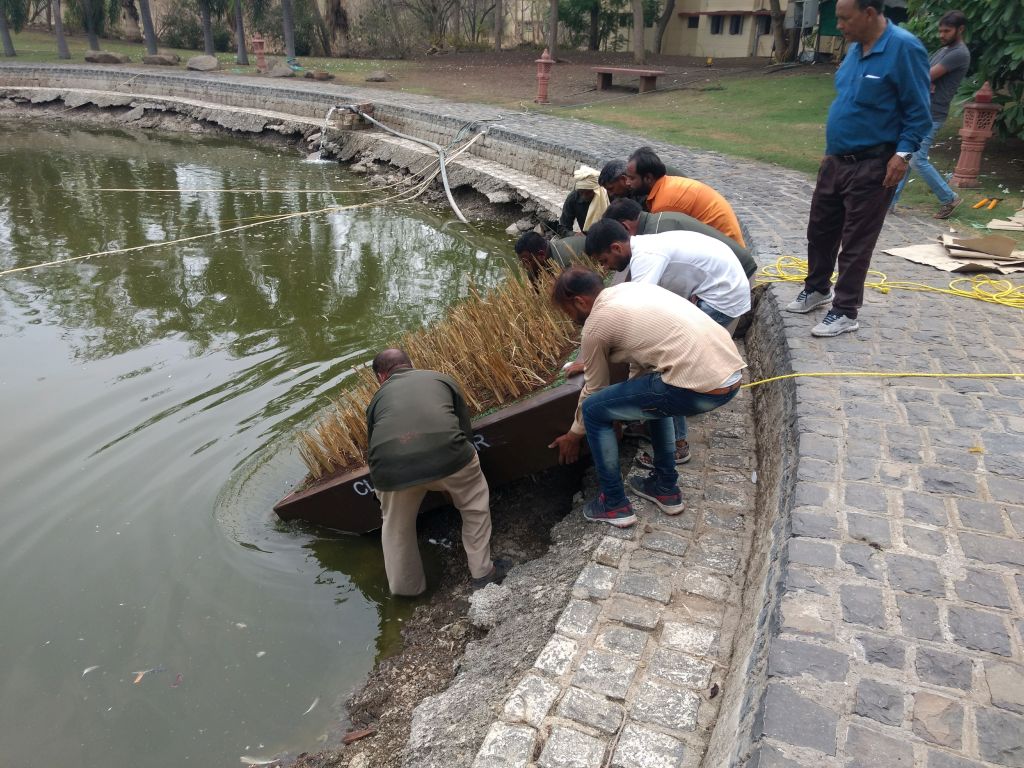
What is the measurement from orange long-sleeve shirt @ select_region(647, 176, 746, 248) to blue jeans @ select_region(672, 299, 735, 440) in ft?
3.73

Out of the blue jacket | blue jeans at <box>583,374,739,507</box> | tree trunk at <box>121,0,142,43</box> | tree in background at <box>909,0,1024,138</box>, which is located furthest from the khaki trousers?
tree trunk at <box>121,0,142,43</box>

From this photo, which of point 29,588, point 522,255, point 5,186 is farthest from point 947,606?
point 5,186

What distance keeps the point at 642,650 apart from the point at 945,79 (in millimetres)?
6513

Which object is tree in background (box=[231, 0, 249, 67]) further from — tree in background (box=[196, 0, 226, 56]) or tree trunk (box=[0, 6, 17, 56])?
tree trunk (box=[0, 6, 17, 56])

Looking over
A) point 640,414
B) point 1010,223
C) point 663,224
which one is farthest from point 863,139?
point 1010,223

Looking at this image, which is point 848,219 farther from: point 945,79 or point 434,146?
point 434,146

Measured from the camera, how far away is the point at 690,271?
4000 mm

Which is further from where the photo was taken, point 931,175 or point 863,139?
point 931,175

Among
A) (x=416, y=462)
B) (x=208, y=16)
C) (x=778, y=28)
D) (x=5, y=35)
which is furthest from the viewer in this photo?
(x=5, y=35)

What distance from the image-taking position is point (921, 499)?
3053mm

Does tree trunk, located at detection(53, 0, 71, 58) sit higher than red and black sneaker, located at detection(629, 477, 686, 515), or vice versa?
tree trunk, located at detection(53, 0, 71, 58)

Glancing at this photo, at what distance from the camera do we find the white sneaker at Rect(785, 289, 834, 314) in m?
4.82

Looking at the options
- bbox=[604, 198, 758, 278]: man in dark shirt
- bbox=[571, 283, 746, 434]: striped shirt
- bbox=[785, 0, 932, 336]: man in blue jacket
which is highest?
bbox=[785, 0, 932, 336]: man in blue jacket

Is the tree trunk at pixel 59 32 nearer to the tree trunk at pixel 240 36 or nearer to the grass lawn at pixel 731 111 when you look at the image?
the grass lawn at pixel 731 111
